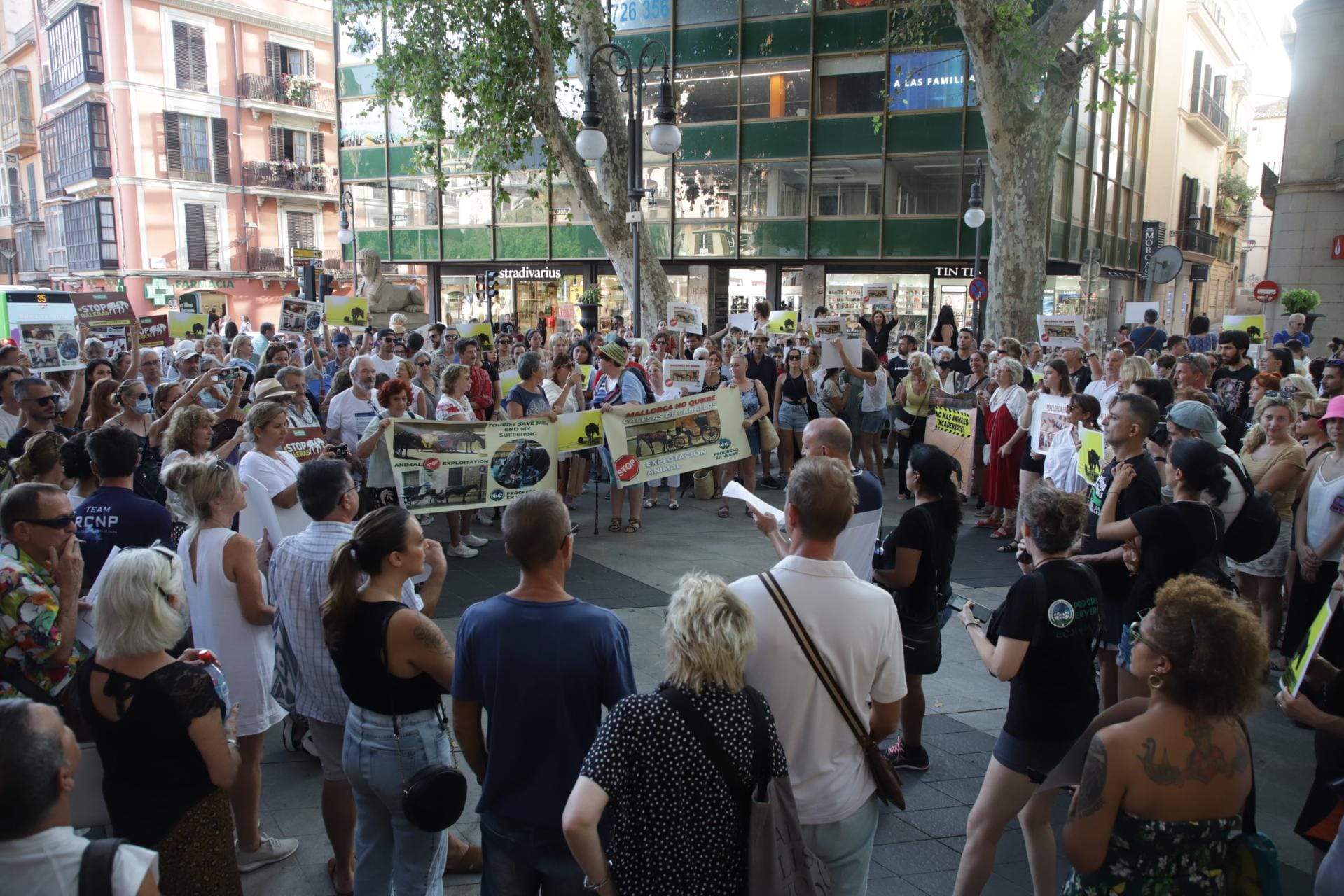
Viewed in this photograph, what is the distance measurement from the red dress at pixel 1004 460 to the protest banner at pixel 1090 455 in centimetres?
219

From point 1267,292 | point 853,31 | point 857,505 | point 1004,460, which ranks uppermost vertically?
point 853,31

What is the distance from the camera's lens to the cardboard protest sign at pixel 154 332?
38.8 ft

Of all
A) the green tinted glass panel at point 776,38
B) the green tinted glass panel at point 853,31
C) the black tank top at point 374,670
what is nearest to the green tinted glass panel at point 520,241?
the green tinted glass panel at point 776,38

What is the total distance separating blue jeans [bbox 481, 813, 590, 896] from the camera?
249cm

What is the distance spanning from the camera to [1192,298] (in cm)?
4084

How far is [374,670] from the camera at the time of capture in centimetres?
277

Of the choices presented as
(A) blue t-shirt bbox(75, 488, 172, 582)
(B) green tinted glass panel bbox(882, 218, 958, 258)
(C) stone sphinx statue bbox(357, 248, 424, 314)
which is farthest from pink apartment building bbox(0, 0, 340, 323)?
(A) blue t-shirt bbox(75, 488, 172, 582)

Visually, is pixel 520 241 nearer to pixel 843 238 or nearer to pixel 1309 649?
pixel 843 238

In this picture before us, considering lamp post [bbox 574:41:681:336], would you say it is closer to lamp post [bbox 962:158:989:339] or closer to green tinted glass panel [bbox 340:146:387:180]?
lamp post [bbox 962:158:989:339]

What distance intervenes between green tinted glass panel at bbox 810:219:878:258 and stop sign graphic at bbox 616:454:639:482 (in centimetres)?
1729

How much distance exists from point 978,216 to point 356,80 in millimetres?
20656

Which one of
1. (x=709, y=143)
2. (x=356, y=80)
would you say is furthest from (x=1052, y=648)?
(x=356, y=80)

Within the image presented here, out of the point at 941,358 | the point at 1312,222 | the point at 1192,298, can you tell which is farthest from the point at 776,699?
the point at 1192,298

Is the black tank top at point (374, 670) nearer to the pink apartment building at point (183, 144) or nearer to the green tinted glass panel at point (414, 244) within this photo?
the green tinted glass panel at point (414, 244)
